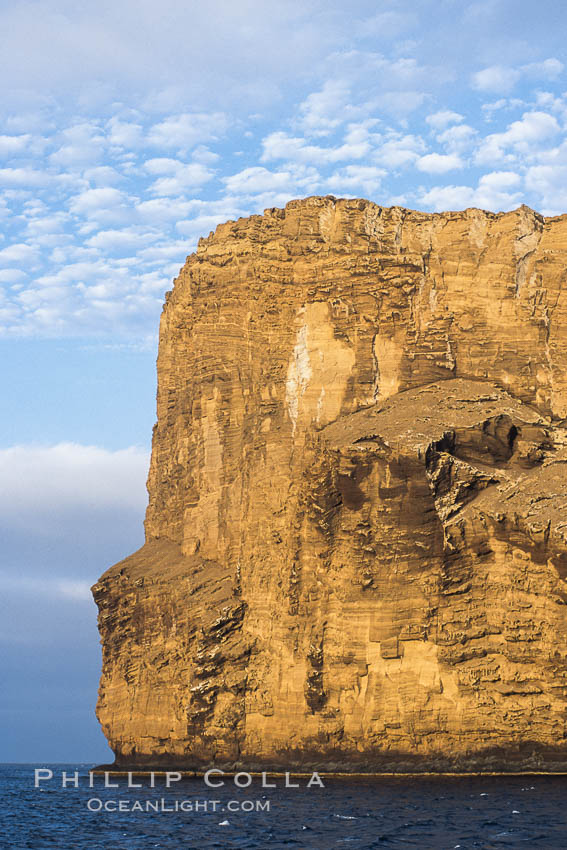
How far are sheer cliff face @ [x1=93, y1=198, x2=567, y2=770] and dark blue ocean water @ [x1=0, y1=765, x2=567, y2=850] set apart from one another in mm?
3696

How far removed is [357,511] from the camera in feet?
164

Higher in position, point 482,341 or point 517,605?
point 482,341

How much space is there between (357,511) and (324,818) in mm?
→ 17003

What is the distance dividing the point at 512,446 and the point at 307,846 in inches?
1008

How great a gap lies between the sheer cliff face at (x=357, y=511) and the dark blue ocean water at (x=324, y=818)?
370cm

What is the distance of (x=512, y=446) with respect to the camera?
5131cm

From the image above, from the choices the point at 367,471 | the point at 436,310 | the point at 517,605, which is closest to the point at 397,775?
the point at 517,605

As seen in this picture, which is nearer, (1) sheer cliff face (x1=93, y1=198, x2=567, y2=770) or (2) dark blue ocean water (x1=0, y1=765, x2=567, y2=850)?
(2) dark blue ocean water (x1=0, y1=765, x2=567, y2=850)

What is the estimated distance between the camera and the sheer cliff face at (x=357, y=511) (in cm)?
4688

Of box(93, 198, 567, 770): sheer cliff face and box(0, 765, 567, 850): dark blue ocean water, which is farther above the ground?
box(93, 198, 567, 770): sheer cliff face

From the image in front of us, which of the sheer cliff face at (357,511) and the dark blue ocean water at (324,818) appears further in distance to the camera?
the sheer cliff face at (357,511)

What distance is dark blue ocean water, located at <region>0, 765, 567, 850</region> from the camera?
101 feet

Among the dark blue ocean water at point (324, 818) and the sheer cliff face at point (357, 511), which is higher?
the sheer cliff face at point (357, 511)

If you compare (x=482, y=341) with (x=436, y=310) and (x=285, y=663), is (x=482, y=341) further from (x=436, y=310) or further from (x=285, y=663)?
(x=285, y=663)
